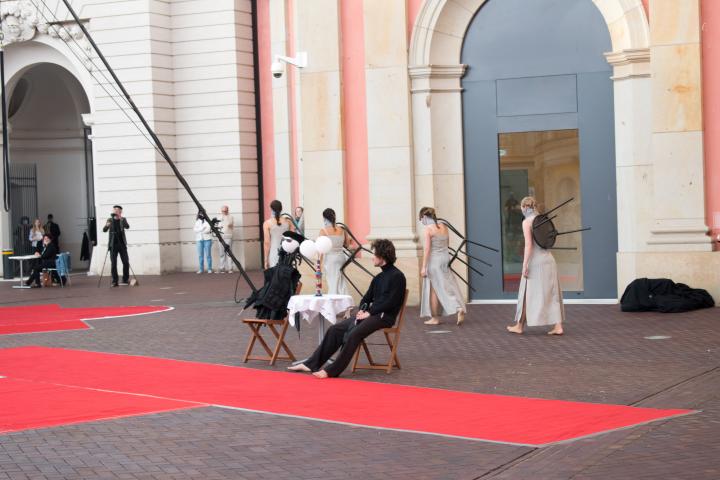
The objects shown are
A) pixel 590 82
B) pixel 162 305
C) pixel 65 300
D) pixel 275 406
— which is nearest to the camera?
pixel 275 406

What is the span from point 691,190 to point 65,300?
40.5 ft

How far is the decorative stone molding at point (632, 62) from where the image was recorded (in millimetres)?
18500

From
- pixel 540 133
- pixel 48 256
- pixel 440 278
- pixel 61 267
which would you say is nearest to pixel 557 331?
pixel 440 278

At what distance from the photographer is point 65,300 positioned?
948 inches

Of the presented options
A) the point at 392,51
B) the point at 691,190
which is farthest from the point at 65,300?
the point at 691,190

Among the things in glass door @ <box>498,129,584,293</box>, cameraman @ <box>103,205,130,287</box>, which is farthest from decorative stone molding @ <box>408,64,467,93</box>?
cameraman @ <box>103,205,130,287</box>

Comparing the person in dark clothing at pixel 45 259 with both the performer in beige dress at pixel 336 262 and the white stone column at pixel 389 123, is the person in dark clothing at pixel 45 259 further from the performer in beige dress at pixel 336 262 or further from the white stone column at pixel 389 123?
the performer in beige dress at pixel 336 262

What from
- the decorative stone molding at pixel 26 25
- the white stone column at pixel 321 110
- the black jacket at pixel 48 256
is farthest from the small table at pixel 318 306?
the decorative stone molding at pixel 26 25

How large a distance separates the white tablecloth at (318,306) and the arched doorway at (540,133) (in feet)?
24.6

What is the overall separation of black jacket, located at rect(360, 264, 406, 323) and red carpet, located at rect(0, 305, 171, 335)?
683 centimetres

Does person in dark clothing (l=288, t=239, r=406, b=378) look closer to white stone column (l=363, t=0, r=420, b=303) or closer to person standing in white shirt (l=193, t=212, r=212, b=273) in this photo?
white stone column (l=363, t=0, r=420, b=303)

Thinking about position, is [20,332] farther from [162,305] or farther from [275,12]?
[275,12]

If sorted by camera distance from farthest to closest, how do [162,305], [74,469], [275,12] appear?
1. [275,12]
2. [162,305]
3. [74,469]

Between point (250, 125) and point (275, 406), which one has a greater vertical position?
point (250, 125)
